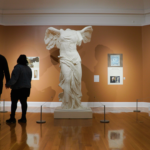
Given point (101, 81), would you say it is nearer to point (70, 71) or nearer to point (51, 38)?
point (70, 71)

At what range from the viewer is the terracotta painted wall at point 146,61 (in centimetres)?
811

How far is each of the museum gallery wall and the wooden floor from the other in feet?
9.70

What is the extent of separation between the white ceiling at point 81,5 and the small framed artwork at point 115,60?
5.92ft

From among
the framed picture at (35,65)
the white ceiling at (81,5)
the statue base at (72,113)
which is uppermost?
the white ceiling at (81,5)

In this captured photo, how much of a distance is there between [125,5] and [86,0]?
1.58 meters

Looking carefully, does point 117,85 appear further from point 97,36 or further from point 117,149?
point 117,149

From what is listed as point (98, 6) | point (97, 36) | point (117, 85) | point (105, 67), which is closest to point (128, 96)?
point (117, 85)

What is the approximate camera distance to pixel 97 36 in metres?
8.25

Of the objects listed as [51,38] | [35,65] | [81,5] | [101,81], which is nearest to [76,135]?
[51,38]

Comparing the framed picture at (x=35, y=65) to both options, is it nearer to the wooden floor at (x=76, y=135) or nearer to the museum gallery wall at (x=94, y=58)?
the museum gallery wall at (x=94, y=58)

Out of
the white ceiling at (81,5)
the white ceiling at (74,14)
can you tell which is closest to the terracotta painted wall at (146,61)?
the white ceiling at (74,14)

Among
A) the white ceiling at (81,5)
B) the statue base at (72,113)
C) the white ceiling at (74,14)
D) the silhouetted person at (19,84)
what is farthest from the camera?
the white ceiling at (74,14)

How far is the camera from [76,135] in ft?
12.9

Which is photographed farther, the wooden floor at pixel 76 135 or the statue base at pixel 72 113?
the statue base at pixel 72 113
